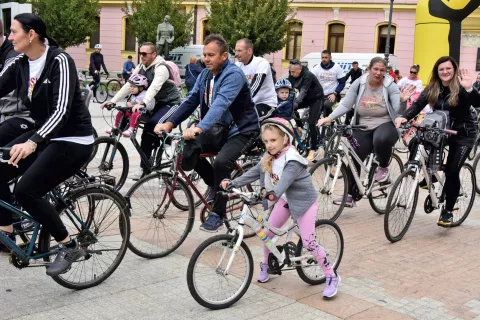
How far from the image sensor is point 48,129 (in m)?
4.01

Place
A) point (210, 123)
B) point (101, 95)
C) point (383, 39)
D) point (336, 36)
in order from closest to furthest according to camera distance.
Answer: point (210, 123) → point (101, 95) → point (383, 39) → point (336, 36)

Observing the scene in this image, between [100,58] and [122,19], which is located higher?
[122,19]

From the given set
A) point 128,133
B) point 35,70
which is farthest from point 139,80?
point 35,70

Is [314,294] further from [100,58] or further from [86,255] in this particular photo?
[100,58]

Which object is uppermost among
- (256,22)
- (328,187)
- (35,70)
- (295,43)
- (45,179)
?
(256,22)

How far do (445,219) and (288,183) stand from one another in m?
3.03

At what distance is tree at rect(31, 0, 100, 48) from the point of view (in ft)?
112

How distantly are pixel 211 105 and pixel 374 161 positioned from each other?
2.40 metres

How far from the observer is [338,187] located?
6.64 m

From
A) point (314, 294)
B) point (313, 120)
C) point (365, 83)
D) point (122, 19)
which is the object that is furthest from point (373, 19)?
point (314, 294)

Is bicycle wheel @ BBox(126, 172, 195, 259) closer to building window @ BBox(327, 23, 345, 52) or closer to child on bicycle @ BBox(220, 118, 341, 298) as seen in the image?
child on bicycle @ BBox(220, 118, 341, 298)

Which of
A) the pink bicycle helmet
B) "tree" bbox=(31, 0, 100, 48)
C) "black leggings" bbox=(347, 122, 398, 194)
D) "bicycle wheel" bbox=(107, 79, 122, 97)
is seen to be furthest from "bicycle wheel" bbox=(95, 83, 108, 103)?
"black leggings" bbox=(347, 122, 398, 194)

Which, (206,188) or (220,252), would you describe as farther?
(206,188)

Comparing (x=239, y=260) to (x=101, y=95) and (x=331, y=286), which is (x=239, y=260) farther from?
(x=101, y=95)
